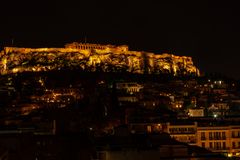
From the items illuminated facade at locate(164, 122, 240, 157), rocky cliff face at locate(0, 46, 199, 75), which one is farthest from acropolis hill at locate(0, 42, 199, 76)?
illuminated facade at locate(164, 122, 240, 157)

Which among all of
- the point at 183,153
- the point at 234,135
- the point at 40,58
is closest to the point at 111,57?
the point at 40,58

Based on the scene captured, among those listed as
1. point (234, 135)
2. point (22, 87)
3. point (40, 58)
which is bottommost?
point (234, 135)

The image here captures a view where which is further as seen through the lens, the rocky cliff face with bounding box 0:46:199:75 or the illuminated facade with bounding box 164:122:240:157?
the rocky cliff face with bounding box 0:46:199:75

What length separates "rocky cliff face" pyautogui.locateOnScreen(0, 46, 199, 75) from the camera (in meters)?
137

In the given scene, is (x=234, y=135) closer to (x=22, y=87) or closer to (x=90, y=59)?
(x=22, y=87)

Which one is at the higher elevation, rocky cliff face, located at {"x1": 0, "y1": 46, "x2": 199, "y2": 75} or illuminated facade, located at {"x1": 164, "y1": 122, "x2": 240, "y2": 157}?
rocky cliff face, located at {"x1": 0, "y1": 46, "x2": 199, "y2": 75}

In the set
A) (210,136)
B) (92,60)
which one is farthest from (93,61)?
(210,136)

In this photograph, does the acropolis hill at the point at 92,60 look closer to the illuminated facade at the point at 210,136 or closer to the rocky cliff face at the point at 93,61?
the rocky cliff face at the point at 93,61

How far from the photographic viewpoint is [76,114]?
2504 inches

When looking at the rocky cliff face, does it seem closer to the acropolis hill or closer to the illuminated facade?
the acropolis hill

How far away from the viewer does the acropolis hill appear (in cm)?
13712

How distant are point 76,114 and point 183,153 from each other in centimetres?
3760

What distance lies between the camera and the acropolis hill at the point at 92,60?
137125 millimetres

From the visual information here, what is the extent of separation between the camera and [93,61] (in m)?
147
